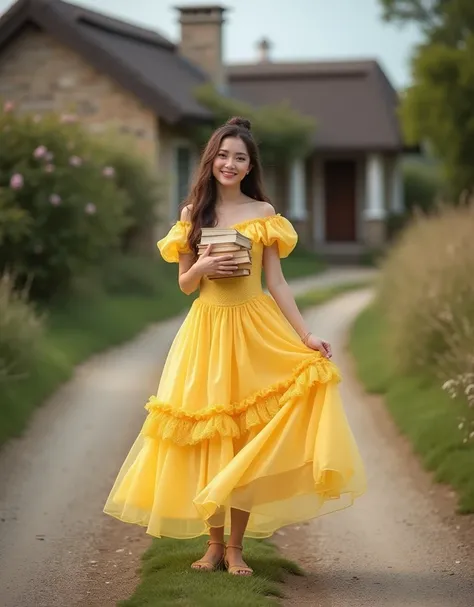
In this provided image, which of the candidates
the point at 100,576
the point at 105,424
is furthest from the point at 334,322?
the point at 100,576

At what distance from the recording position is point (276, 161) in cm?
3053

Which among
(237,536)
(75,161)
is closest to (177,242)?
(237,536)

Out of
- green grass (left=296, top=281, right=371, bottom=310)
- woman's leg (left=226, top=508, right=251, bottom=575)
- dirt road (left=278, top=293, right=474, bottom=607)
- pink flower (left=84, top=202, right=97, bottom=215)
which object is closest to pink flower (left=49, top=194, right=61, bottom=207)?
pink flower (left=84, top=202, right=97, bottom=215)

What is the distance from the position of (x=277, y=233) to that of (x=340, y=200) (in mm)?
29057

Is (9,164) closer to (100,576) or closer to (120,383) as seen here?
(120,383)

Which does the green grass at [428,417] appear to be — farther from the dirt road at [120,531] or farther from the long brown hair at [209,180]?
the long brown hair at [209,180]

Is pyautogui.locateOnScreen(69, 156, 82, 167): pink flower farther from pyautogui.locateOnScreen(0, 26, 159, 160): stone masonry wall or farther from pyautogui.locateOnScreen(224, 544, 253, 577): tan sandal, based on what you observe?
pyautogui.locateOnScreen(224, 544, 253, 577): tan sandal

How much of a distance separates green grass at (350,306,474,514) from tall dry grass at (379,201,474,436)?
0.19 m

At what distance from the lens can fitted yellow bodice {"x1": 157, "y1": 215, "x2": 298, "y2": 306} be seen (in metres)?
5.77

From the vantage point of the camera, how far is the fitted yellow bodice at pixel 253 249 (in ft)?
18.9

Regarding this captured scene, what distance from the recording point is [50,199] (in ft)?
49.2

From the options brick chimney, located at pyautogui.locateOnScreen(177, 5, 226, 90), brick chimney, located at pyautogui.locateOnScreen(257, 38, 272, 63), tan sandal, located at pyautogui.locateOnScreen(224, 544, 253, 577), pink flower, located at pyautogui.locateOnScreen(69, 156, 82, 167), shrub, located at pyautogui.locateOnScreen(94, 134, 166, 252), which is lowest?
tan sandal, located at pyautogui.locateOnScreen(224, 544, 253, 577)

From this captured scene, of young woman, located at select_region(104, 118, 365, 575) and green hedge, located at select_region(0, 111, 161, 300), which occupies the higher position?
green hedge, located at select_region(0, 111, 161, 300)

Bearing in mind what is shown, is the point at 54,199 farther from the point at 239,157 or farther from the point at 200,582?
the point at 200,582
